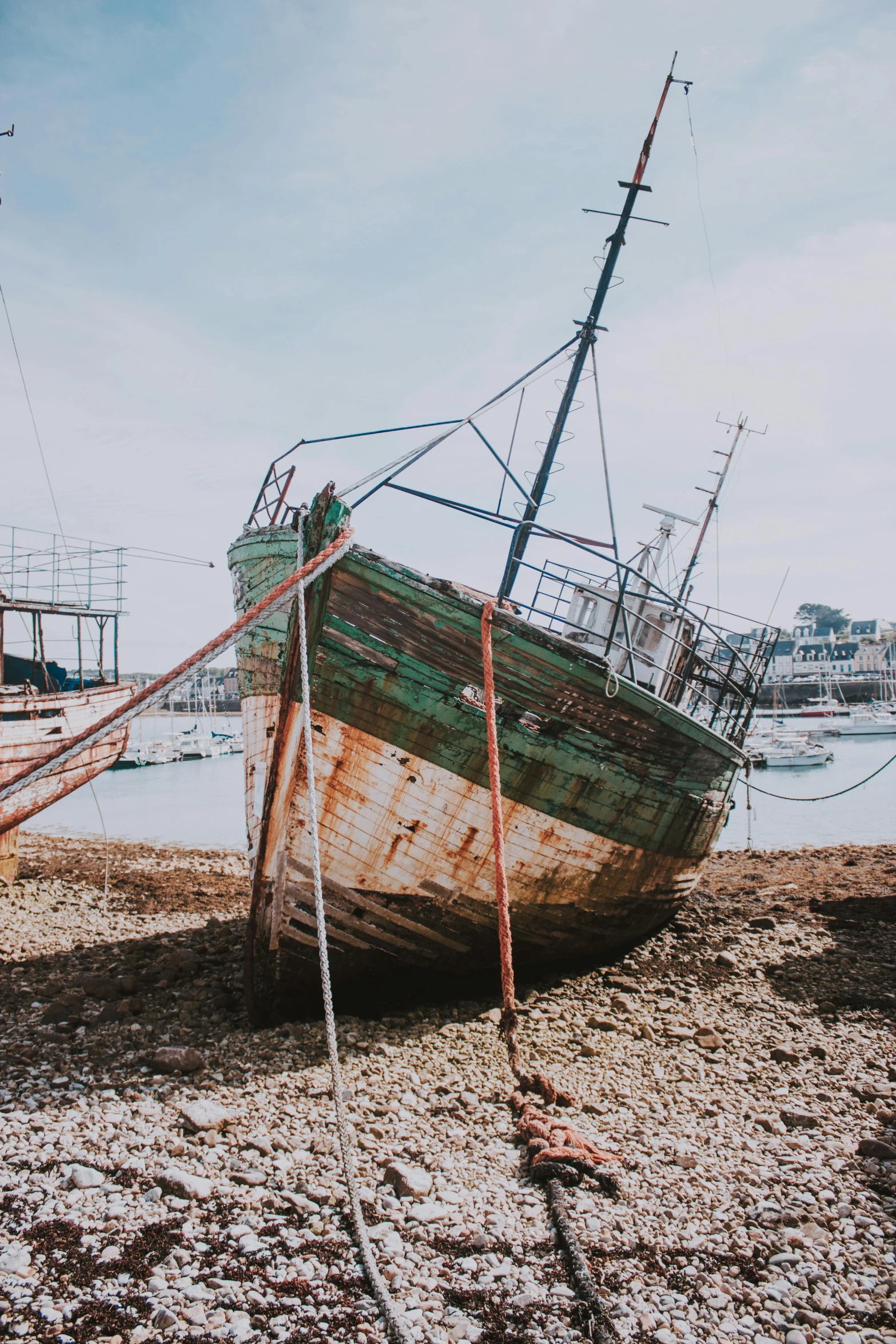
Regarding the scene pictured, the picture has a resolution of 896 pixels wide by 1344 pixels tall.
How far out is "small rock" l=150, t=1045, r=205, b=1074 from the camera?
4.99 metres

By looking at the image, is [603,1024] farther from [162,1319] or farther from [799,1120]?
[162,1319]

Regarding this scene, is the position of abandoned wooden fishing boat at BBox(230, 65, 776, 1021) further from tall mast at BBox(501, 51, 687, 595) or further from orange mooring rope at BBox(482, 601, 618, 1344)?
tall mast at BBox(501, 51, 687, 595)

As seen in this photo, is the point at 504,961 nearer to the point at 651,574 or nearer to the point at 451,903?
the point at 451,903

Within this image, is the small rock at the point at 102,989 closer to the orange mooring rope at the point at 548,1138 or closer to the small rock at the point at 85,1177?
the small rock at the point at 85,1177

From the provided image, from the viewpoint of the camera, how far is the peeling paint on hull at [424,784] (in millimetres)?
5391

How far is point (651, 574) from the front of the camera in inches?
406

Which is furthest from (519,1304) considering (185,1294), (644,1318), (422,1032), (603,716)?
(603,716)

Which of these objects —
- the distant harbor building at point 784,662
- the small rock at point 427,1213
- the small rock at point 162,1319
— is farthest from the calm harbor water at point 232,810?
the distant harbor building at point 784,662

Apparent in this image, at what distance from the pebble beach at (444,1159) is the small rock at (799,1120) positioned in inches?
0.5

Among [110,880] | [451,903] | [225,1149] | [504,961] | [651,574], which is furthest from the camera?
[110,880]

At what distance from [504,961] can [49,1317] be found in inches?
110

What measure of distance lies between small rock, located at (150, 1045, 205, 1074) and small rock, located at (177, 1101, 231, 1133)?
0.46 m

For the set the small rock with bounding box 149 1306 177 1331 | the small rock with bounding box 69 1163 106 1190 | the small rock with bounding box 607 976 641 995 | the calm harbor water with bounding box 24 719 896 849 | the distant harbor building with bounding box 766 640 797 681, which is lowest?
the calm harbor water with bounding box 24 719 896 849

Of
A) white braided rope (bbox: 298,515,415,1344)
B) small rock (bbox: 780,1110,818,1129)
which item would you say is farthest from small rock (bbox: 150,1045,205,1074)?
small rock (bbox: 780,1110,818,1129)
